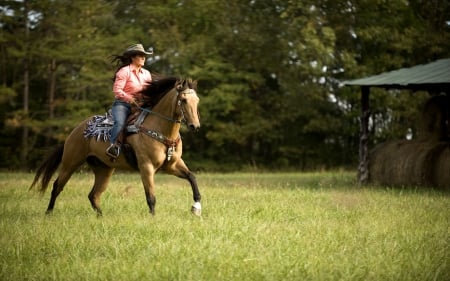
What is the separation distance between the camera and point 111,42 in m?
32.2

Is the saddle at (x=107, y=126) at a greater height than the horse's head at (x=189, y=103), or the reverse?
the horse's head at (x=189, y=103)

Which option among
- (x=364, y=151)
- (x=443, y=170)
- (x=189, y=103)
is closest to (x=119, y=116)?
(x=189, y=103)

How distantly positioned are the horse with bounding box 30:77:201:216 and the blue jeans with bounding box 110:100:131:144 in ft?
0.64

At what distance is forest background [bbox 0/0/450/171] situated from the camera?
3089cm

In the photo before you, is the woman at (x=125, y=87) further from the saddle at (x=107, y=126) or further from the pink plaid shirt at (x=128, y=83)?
the saddle at (x=107, y=126)

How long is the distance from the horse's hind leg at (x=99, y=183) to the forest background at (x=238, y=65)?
62.3 ft

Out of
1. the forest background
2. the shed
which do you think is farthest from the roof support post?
the forest background

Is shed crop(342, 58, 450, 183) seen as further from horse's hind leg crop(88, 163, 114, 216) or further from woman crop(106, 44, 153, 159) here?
horse's hind leg crop(88, 163, 114, 216)

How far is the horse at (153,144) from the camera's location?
33.1 ft

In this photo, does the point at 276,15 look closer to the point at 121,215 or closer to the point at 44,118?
the point at 44,118

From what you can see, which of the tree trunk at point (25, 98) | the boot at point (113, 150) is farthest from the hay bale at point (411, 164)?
the tree trunk at point (25, 98)

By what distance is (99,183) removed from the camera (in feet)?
37.0

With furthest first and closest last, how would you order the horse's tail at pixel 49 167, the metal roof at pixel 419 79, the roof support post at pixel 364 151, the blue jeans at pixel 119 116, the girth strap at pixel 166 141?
1. the roof support post at pixel 364 151
2. the metal roof at pixel 419 79
3. the horse's tail at pixel 49 167
4. the blue jeans at pixel 119 116
5. the girth strap at pixel 166 141

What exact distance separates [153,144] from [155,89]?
109 centimetres
